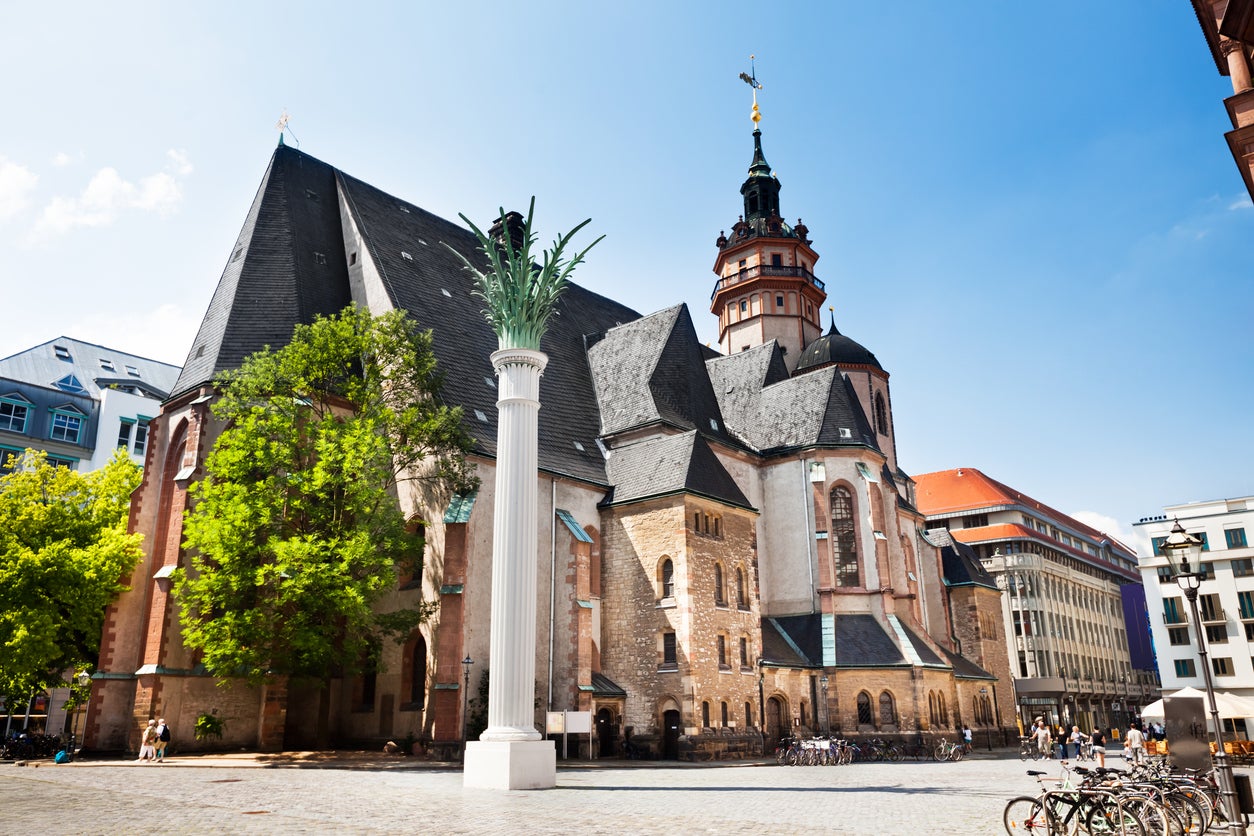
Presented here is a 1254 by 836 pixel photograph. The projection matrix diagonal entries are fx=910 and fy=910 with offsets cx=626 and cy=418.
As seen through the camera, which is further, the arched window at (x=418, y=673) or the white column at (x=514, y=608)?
the arched window at (x=418, y=673)

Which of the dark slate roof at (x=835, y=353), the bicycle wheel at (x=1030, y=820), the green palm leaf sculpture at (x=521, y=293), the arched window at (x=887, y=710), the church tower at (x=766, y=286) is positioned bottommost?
the bicycle wheel at (x=1030, y=820)

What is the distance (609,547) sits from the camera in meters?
32.9

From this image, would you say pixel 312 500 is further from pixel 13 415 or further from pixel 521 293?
pixel 13 415

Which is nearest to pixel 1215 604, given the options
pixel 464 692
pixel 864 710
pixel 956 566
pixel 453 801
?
pixel 956 566

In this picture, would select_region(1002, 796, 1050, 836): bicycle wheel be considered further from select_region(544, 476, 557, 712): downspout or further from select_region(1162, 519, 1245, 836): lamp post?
select_region(544, 476, 557, 712): downspout

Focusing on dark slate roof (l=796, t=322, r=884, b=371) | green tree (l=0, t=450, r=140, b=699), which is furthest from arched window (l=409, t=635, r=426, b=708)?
dark slate roof (l=796, t=322, r=884, b=371)

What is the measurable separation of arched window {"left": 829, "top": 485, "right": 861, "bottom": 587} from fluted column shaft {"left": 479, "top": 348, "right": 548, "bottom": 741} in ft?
71.6

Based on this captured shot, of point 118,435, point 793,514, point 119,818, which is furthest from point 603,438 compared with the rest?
point 118,435

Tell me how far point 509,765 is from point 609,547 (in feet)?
52.9

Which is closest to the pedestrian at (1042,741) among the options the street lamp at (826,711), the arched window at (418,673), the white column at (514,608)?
the street lamp at (826,711)

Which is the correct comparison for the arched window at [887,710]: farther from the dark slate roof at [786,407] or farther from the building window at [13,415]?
the building window at [13,415]

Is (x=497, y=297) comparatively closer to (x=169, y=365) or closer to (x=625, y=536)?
(x=625, y=536)

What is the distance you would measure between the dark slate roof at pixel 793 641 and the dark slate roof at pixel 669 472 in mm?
5723

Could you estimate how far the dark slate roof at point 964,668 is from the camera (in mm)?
39009
